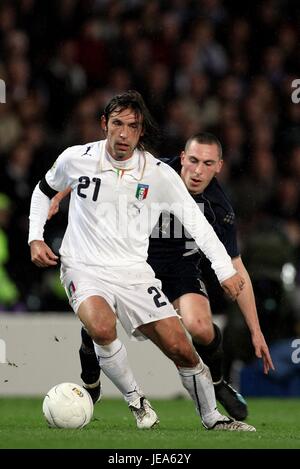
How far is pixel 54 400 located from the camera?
6.45 m


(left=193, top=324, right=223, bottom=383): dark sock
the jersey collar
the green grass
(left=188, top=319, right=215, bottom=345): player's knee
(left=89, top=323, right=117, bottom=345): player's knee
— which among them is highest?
the jersey collar

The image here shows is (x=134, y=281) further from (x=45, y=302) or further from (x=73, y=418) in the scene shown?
(x=45, y=302)

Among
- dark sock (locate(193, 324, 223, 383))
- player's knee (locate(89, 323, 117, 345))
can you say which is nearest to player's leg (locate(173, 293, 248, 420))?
dark sock (locate(193, 324, 223, 383))

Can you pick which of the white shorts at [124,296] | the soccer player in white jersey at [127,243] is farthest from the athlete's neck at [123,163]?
the white shorts at [124,296]

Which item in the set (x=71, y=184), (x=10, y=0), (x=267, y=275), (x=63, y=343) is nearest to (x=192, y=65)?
(x=10, y=0)

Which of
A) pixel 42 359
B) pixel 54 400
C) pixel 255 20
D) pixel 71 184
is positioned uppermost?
pixel 255 20

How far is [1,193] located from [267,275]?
249cm

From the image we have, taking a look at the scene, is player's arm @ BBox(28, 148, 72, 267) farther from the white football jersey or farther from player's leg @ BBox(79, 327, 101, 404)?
player's leg @ BBox(79, 327, 101, 404)

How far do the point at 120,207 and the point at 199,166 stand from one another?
92 centimetres

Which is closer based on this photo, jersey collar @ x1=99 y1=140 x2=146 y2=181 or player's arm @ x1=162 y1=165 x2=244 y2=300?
player's arm @ x1=162 y1=165 x2=244 y2=300

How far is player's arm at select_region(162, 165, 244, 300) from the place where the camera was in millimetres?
6246

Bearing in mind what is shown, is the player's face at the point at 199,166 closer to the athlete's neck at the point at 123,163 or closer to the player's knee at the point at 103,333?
the athlete's neck at the point at 123,163

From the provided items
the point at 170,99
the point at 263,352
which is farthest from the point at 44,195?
the point at 170,99

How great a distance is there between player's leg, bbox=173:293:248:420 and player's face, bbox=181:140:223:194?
0.68m
